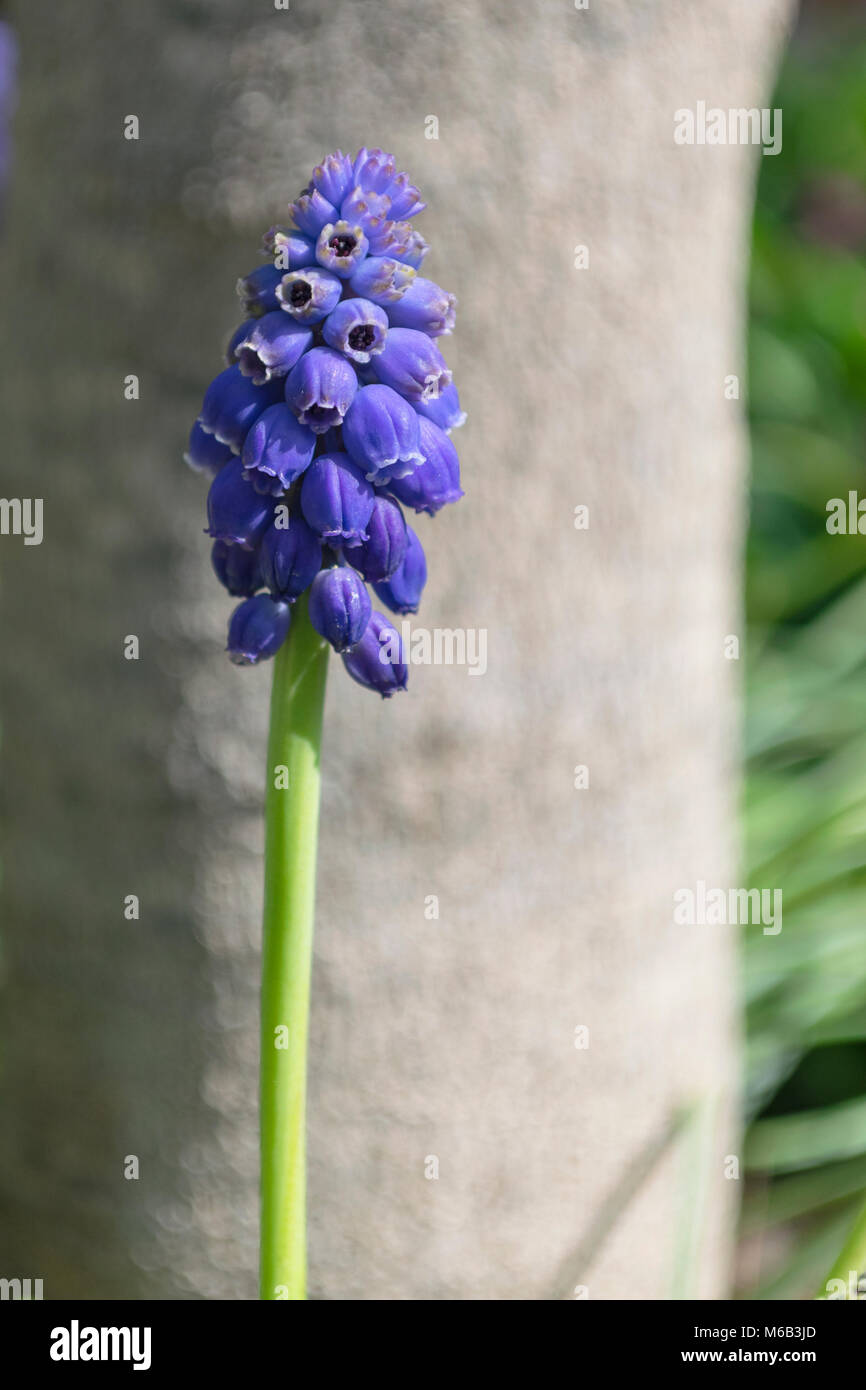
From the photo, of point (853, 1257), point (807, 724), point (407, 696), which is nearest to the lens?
point (853, 1257)

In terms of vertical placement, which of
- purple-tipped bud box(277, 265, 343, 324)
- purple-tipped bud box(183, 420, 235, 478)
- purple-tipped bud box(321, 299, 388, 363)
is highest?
purple-tipped bud box(277, 265, 343, 324)

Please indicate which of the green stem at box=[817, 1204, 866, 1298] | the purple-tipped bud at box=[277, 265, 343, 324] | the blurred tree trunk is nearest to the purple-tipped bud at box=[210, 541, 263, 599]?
the purple-tipped bud at box=[277, 265, 343, 324]

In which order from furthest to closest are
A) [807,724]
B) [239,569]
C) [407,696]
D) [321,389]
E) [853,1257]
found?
1. [807,724]
2. [407,696]
3. [853,1257]
4. [239,569]
5. [321,389]

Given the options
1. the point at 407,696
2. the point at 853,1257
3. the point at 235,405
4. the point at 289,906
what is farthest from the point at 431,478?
the point at 853,1257

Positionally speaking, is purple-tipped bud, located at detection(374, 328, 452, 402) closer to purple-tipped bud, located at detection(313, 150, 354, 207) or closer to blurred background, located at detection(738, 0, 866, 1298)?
purple-tipped bud, located at detection(313, 150, 354, 207)

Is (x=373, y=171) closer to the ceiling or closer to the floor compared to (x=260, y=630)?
closer to the ceiling

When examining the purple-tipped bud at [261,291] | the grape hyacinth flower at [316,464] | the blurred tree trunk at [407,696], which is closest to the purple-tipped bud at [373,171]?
the grape hyacinth flower at [316,464]

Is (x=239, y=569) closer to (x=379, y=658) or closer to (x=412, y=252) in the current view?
(x=379, y=658)
